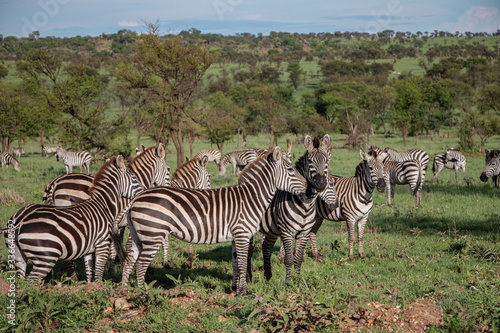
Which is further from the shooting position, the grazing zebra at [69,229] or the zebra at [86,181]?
the zebra at [86,181]

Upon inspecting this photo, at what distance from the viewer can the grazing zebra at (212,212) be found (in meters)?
6.11

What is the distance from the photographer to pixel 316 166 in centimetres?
700

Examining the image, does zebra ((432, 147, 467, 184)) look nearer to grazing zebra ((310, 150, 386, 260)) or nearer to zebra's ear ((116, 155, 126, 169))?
grazing zebra ((310, 150, 386, 260))

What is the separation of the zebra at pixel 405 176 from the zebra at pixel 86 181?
31.2ft

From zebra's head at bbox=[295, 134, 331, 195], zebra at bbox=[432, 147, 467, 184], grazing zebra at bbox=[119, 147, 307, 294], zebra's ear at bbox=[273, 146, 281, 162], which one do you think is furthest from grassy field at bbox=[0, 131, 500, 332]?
zebra at bbox=[432, 147, 467, 184]

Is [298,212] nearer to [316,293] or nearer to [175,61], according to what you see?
[316,293]

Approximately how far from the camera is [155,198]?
6148mm

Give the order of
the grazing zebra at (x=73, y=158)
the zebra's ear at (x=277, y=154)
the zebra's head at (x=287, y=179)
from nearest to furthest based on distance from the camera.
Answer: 1. the zebra's ear at (x=277, y=154)
2. the zebra's head at (x=287, y=179)
3. the grazing zebra at (x=73, y=158)

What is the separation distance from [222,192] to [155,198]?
44.6 inches

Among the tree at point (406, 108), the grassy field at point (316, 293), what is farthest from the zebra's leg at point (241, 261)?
the tree at point (406, 108)

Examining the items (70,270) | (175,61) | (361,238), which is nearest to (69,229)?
(70,270)

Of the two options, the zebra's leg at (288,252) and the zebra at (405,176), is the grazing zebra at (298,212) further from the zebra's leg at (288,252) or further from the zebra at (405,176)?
the zebra at (405,176)

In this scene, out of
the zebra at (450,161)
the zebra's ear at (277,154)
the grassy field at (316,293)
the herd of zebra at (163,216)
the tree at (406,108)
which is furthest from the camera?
the tree at (406,108)

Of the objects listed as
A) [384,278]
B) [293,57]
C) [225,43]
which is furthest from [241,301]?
[225,43]
